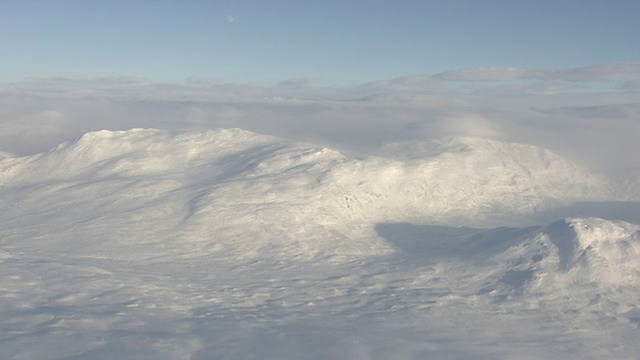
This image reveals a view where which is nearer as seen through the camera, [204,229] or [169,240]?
[169,240]

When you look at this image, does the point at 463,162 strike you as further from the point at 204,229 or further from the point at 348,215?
the point at 204,229

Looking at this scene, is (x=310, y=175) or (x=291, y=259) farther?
(x=310, y=175)

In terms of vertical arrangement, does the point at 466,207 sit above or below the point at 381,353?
below

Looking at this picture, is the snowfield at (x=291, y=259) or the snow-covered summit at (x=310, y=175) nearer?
the snowfield at (x=291, y=259)

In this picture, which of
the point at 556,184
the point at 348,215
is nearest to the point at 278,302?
the point at 348,215

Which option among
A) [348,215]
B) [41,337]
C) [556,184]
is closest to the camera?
[41,337]

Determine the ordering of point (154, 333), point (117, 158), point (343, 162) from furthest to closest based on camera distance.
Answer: point (117, 158)
point (343, 162)
point (154, 333)

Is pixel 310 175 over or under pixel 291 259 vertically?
over

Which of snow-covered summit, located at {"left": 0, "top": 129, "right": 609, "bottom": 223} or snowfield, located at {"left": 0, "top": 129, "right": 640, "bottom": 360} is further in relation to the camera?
snow-covered summit, located at {"left": 0, "top": 129, "right": 609, "bottom": 223}
